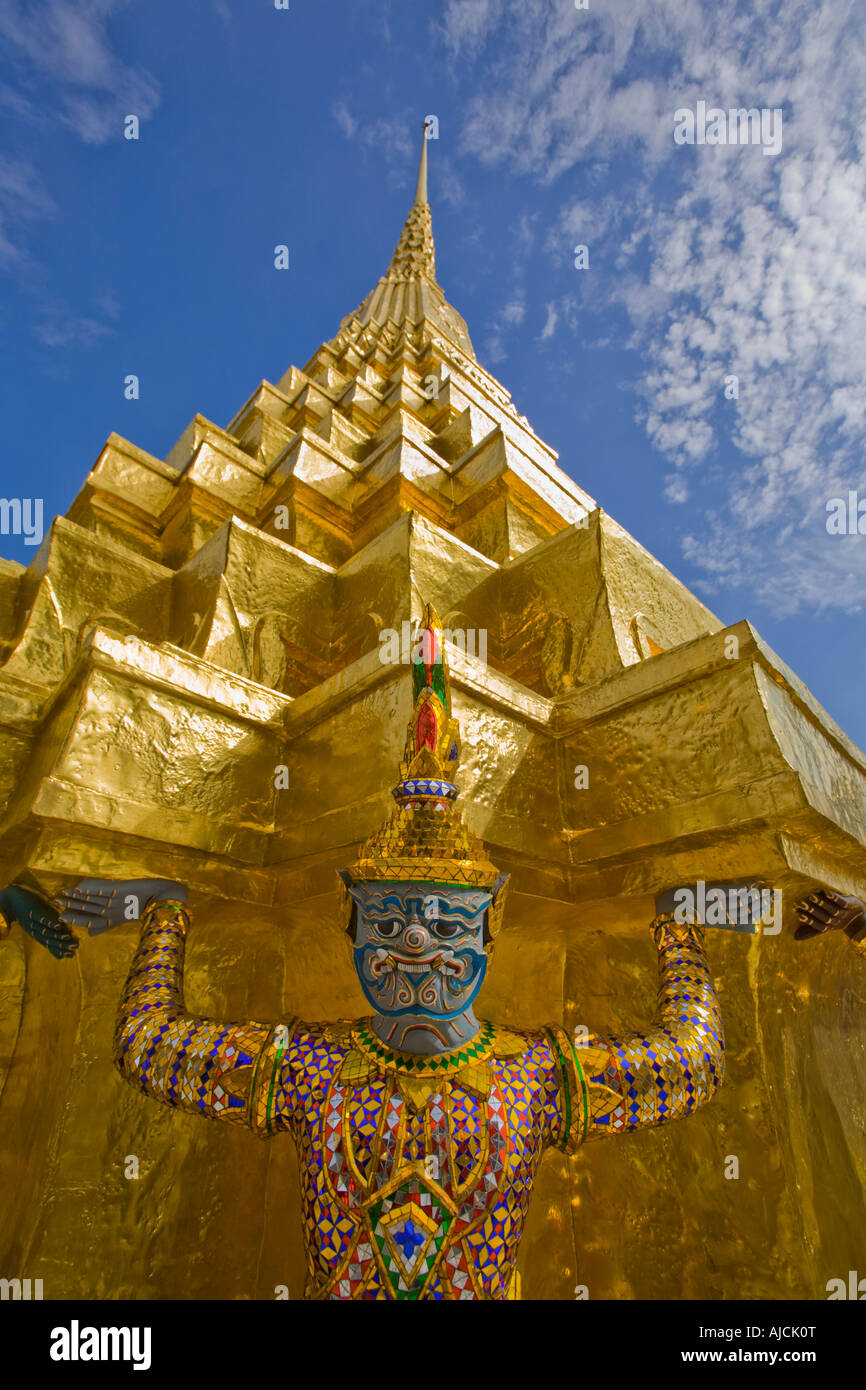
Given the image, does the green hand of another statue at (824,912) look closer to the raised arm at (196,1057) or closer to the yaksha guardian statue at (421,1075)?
the yaksha guardian statue at (421,1075)

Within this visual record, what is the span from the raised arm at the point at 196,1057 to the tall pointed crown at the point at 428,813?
713mm

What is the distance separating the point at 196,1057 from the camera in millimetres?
2400

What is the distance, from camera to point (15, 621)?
625 cm

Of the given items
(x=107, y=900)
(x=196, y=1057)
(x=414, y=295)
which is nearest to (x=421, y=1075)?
(x=196, y=1057)

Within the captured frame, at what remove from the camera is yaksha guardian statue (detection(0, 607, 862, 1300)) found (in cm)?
215

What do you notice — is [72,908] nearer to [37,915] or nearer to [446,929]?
[37,915]

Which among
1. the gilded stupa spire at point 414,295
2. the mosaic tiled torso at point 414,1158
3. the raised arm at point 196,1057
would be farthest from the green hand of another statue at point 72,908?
the gilded stupa spire at point 414,295

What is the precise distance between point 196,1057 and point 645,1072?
5.17 feet

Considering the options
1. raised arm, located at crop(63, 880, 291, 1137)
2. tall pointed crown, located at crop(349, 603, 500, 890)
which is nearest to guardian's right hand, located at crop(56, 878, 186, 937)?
raised arm, located at crop(63, 880, 291, 1137)

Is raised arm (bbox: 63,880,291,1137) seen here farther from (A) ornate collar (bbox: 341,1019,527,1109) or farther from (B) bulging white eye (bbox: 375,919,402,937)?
(B) bulging white eye (bbox: 375,919,402,937)
